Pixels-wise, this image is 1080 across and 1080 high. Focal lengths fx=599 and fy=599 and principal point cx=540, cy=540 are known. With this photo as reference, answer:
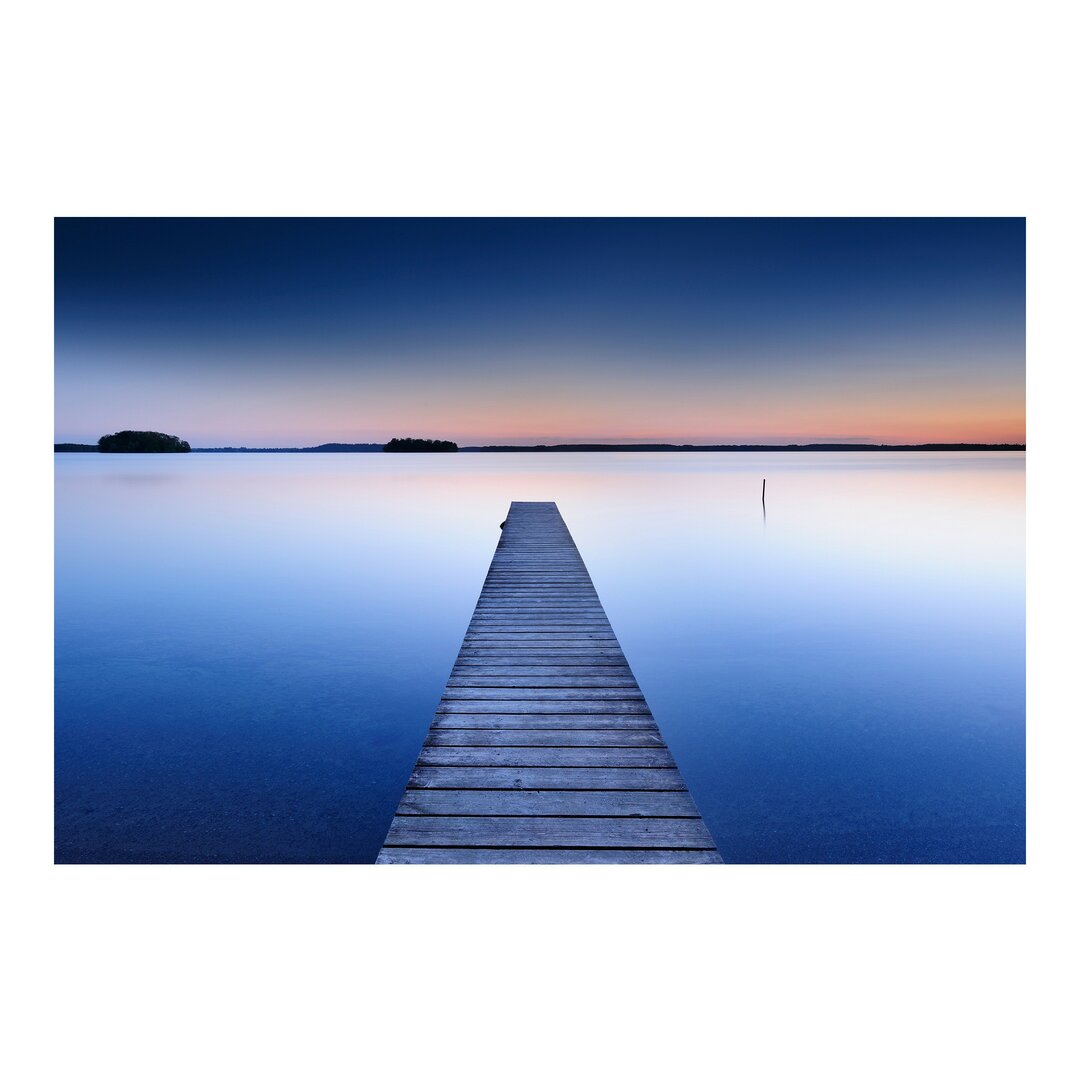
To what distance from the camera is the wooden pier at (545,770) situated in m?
2.00

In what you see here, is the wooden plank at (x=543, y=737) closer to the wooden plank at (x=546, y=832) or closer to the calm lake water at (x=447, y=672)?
the wooden plank at (x=546, y=832)

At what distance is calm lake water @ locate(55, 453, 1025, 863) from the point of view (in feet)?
10.2

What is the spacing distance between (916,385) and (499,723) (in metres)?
16.9

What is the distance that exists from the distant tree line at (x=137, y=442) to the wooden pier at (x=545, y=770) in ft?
144

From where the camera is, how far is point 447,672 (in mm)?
5426

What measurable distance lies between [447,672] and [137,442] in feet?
161

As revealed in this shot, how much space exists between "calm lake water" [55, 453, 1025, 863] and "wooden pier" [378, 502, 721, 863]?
2.57 ft

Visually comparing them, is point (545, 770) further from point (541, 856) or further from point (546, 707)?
point (546, 707)

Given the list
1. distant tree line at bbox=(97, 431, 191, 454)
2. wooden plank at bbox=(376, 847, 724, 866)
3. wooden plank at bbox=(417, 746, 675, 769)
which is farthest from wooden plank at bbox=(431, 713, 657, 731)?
distant tree line at bbox=(97, 431, 191, 454)

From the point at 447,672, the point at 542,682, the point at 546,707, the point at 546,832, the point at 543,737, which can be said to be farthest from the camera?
the point at 447,672

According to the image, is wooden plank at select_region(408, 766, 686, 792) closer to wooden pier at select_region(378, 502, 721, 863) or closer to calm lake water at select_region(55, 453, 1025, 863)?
wooden pier at select_region(378, 502, 721, 863)

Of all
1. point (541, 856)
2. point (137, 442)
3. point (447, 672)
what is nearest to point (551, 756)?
point (541, 856)

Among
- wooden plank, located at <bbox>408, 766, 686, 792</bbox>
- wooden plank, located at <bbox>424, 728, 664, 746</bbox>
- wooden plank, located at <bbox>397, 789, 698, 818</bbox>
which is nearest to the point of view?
wooden plank, located at <bbox>397, 789, 698, 818</bbox>
